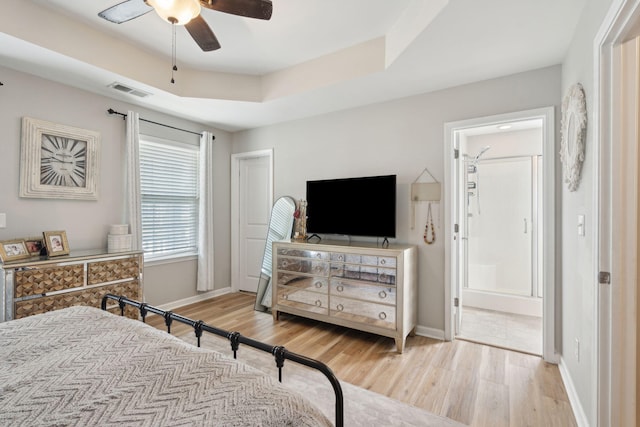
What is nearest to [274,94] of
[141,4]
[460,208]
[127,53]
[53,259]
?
[127,53]

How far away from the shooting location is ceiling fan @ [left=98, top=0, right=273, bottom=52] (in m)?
1.57

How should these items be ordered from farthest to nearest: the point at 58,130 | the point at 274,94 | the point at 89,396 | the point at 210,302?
the point at 210,302
the point at 274,94
the point at 58,130
the point at 89,396

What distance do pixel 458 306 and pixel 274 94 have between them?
293 cm

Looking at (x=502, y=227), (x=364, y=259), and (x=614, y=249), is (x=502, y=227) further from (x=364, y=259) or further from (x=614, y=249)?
(x=614, y=249)

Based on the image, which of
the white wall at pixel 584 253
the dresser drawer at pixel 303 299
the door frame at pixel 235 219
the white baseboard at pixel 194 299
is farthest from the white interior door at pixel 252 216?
the white wall at pixel 584 253

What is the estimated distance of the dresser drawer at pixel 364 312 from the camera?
2.79 metres

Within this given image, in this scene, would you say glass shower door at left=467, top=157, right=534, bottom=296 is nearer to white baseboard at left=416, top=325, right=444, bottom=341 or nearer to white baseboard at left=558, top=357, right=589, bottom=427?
white baseboard at left=416, top=325, right=444, bottom=341

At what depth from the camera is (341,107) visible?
3.56 m

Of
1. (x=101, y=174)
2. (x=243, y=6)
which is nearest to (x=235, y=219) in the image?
(x=101, y=174)

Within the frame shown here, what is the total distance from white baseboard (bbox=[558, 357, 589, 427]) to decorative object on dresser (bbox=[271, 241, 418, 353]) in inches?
45.1

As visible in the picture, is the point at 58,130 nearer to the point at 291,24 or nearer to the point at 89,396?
the point at 291,24

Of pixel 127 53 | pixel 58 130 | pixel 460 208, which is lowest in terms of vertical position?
pixel 460 208

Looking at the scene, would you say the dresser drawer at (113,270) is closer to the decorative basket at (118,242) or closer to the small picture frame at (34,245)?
the decorative basket at (118,242)

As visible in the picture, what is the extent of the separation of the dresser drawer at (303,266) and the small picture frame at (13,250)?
224cm
